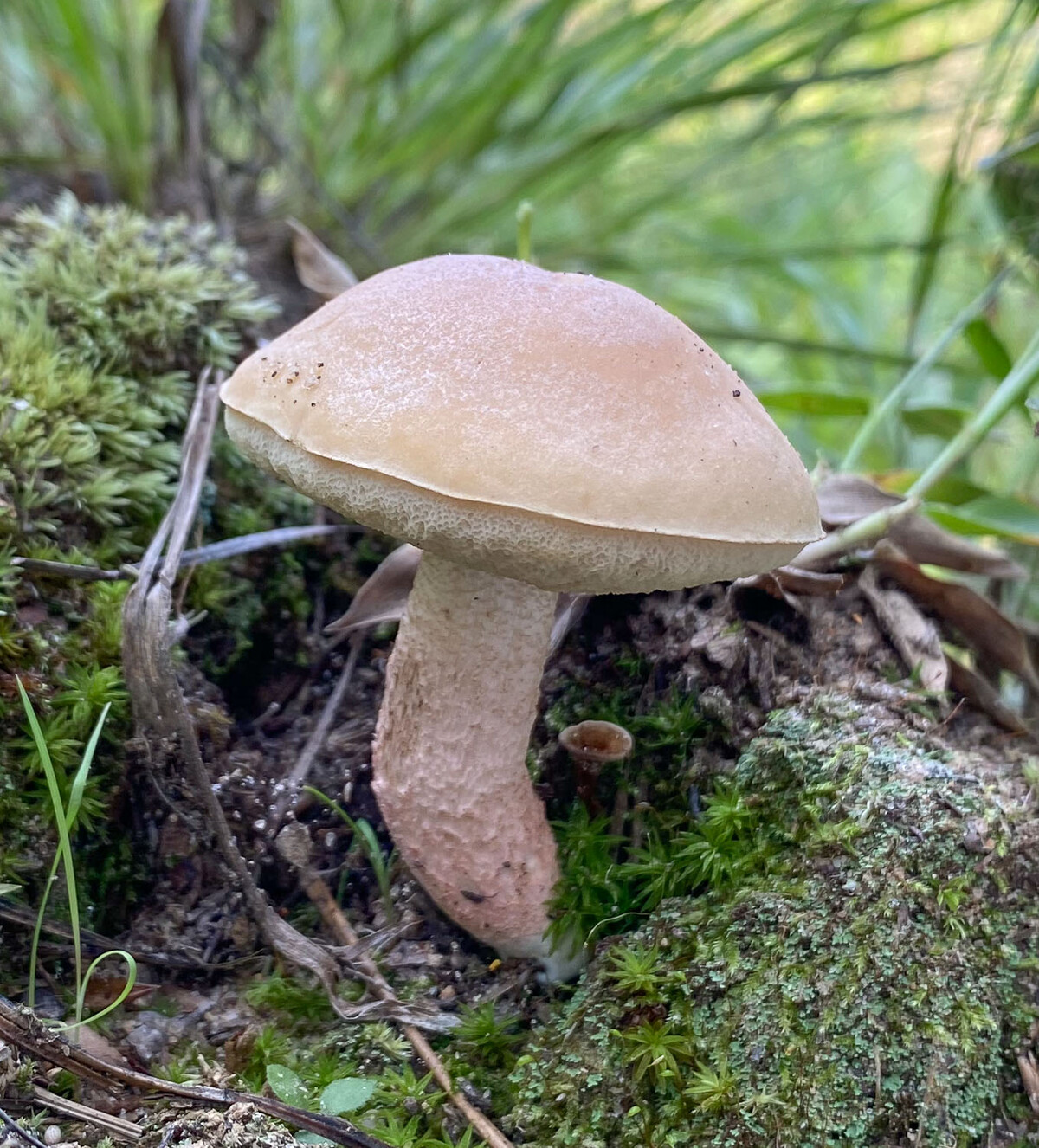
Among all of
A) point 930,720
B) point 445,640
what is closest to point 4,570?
point 445,640

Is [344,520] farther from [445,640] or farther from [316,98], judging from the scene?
[316,98]

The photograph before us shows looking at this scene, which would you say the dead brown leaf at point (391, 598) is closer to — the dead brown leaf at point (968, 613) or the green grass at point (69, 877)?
the green grass at point (69, 877)

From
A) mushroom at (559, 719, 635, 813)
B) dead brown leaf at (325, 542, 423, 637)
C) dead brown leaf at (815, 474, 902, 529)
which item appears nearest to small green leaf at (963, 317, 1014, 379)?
dead brown leaf at (815, 474, 902, 529)

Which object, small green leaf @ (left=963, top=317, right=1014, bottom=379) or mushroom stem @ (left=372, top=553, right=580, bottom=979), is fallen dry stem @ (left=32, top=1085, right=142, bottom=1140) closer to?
mushroom stem @ (left=372, top=553, right=580, bottom=979)

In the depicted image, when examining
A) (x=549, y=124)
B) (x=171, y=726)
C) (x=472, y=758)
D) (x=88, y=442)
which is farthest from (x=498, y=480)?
(x=549, y=124)

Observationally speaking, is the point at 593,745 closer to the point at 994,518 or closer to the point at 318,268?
the point at 994,518
